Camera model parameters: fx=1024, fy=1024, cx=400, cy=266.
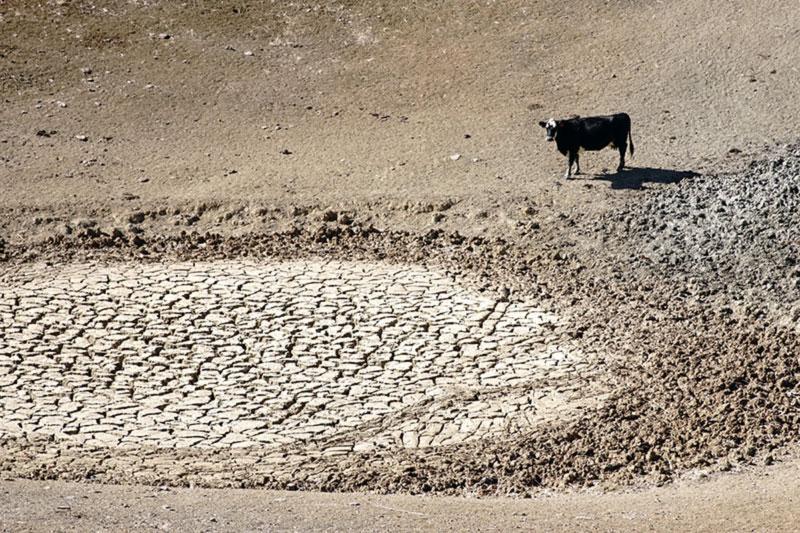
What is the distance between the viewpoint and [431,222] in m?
13.4

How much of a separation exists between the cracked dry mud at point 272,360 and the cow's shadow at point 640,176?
11.5ft

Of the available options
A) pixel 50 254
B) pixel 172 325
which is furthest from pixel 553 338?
pixel 50 254

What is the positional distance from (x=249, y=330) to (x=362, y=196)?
387cm

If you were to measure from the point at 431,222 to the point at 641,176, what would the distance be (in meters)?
3.15

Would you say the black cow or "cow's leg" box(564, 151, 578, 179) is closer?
the black cow

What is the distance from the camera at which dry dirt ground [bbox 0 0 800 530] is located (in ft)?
28.5

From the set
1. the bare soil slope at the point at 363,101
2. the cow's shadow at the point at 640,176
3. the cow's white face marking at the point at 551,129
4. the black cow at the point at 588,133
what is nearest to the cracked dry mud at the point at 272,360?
the bare soil slope at the point at 363,101

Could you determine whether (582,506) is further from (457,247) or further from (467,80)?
(467,80)

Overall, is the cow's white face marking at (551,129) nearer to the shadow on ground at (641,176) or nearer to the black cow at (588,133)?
the black cow at (588,133)

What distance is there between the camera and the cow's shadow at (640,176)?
46.0 ft

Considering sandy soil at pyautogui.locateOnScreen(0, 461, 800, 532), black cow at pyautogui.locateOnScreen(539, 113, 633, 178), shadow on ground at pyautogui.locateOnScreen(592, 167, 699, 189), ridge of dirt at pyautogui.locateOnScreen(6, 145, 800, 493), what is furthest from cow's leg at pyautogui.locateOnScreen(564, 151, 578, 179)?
sandy soil at pyautogui.locateOnScreen(0, 461, 800, 532)

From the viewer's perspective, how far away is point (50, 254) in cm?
1285

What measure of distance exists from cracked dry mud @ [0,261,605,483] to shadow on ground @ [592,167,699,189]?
3532 millimetres

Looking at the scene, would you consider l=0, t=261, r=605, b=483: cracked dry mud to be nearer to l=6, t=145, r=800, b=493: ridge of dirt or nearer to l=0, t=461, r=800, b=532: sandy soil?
l=6, t=145, r=800, b=493: ridge of dirt
